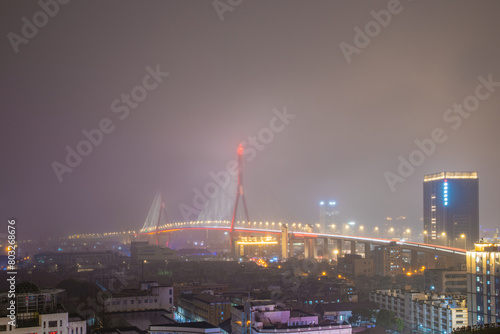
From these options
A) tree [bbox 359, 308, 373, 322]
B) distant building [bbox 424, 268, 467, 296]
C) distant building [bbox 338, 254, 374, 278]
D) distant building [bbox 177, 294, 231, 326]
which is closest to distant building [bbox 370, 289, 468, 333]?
tree [bbox 359, 308, 373, 322]

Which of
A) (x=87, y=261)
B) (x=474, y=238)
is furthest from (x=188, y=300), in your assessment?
(x=474, y=238)

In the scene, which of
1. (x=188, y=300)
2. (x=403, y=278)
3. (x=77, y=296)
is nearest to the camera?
(x=188, y=300)

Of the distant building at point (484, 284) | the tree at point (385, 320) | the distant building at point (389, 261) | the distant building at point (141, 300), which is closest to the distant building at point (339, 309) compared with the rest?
the tree at point (385, 320)

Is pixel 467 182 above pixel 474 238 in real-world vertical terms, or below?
above

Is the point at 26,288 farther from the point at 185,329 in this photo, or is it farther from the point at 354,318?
the point at 354,318

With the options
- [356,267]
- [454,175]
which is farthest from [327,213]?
[356,267]

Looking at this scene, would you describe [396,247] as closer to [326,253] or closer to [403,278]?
[403,278]
